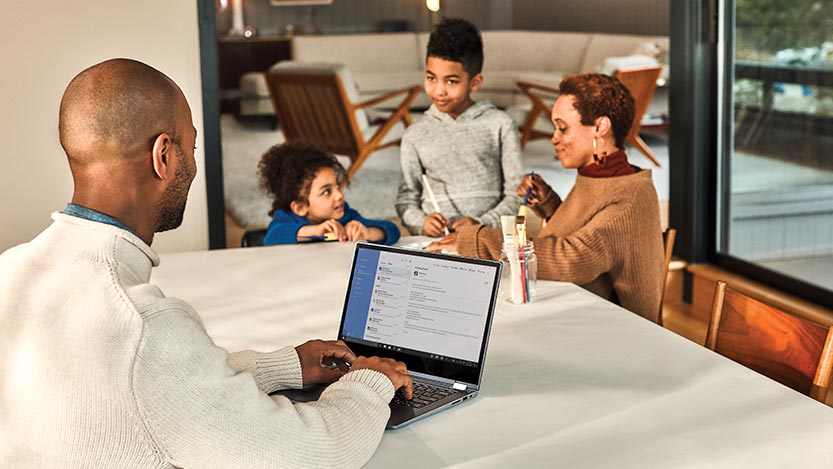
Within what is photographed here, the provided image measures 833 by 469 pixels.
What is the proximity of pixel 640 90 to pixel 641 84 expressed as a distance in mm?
31

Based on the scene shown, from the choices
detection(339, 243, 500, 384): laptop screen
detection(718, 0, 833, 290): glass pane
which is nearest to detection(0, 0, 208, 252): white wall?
detection(718, 0, 833, 290): glass pane

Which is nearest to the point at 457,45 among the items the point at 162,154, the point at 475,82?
the point at 475,82

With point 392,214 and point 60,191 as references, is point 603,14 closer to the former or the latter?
point 392,214

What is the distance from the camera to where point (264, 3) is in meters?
4.77

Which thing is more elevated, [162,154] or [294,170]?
[162,154]

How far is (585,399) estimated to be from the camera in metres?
1.70

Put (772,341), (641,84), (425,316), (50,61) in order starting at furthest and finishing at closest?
(641,84), (50,61), (772,341), (425,316)

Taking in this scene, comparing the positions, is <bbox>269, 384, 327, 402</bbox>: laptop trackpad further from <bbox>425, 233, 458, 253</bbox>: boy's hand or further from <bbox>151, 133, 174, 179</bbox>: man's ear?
<bbox>425, 233, 458, 253</bbox>: boy's hand

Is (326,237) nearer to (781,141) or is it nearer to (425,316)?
(425,316)

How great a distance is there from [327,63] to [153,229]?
12.2ft

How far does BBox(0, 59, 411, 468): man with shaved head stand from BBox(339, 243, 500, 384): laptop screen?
15.4 inches

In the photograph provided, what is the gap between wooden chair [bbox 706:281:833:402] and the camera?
1896 millimetres

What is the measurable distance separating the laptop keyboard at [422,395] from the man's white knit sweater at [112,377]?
36 cm

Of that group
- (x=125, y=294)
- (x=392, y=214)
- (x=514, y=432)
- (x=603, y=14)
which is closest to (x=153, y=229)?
(x=125, y=294)
